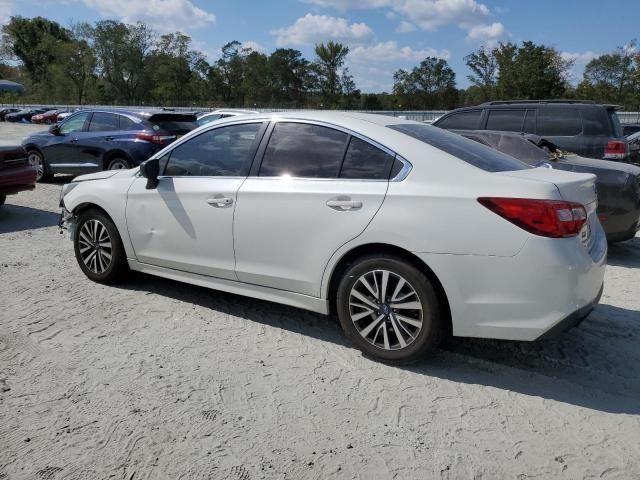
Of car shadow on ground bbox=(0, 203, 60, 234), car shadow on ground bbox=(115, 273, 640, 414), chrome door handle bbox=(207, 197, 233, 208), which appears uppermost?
chrome door handle bbox=(207, 197, 233, 208)

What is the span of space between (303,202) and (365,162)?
518 millimetres

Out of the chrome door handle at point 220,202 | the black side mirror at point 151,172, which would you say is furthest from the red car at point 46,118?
the chrome door handle at point 220,202

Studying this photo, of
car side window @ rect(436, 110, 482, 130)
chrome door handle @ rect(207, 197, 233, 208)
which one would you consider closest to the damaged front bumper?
chrome door handle @ rect(207, 197, 233, 208)

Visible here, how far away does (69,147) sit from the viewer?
1202 cm

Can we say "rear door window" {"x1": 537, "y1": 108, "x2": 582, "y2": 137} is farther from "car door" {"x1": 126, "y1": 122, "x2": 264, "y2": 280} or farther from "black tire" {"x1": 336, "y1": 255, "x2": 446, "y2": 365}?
"black tire" {"x1": 336, "y1": 255, "x2": 446, "y2": 365}

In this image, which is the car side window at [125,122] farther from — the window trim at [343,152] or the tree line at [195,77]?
the tree line at [195,77]

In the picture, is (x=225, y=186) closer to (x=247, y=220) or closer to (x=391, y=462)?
(x=247, y=220)

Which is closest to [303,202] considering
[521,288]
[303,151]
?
[303,151]

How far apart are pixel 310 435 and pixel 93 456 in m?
1.09

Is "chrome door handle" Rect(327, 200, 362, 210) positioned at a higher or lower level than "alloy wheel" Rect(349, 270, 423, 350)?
higher

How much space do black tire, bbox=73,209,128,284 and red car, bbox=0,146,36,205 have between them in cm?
402

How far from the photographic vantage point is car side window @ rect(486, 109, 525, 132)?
944cm

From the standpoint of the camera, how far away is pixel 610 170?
6688 millimetres

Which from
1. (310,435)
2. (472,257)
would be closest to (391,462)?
(310,435)
